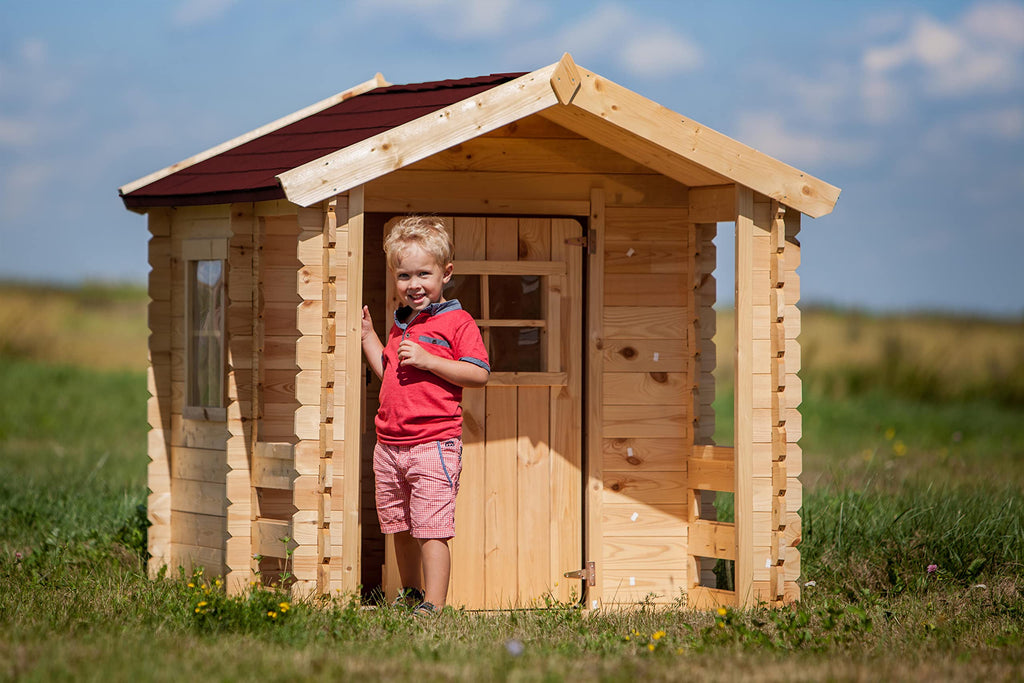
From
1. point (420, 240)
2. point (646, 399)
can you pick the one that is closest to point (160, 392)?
point (420, 240)

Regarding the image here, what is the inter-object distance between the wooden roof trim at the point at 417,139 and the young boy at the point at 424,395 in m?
0.45

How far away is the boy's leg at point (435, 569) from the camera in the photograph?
5.97m

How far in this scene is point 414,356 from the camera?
5840 millimetres

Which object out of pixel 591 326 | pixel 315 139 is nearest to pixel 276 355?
pixel 315 139

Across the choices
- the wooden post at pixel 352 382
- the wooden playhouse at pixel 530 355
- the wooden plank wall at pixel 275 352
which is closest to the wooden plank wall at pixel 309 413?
the wooden post at pixel 352 382

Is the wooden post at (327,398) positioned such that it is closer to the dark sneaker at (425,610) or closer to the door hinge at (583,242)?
the dark sneaker at (425,610)

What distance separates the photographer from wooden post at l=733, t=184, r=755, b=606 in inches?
246

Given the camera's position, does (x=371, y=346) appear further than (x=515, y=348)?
No

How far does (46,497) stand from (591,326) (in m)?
5.18

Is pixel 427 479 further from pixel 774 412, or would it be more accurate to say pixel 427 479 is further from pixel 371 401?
pixel 774 412

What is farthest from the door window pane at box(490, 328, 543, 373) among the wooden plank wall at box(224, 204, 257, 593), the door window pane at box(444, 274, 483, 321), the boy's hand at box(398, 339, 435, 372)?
the wooden plank wall at box(224, 204, 257, 593)

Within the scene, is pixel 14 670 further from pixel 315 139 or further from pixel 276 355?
pixel 315 139

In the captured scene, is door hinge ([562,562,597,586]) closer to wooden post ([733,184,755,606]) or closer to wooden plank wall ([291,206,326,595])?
wooden post ([733,184,755,606])

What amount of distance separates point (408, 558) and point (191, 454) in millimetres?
1775
